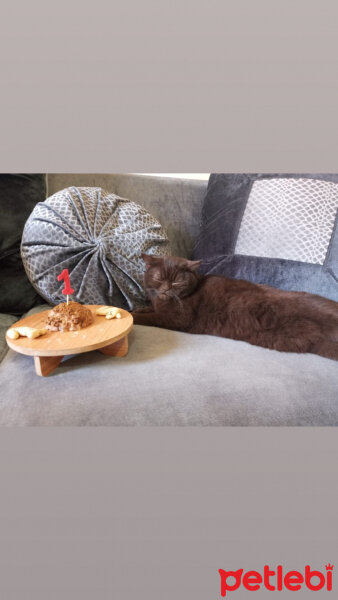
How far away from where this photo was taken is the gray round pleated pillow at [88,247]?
4.73ft

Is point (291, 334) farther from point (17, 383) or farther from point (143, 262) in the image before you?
point (17, 383)

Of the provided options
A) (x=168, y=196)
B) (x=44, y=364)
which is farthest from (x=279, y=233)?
(x=44, y=364)

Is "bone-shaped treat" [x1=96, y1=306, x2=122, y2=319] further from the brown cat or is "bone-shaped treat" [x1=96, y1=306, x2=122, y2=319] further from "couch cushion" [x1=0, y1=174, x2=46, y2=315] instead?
"couch cushion" [x1=0, y1=174, x2=46, y2=315]

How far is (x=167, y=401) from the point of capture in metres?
1.00

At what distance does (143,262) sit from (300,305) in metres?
0.67

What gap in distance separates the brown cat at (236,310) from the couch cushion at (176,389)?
2.7 inches

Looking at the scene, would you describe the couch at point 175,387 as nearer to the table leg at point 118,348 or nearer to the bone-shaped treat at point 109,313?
the table leg at point 118,348

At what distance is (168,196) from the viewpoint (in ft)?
6.12

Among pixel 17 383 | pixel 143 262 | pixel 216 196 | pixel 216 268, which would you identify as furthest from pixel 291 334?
pixel 17 383

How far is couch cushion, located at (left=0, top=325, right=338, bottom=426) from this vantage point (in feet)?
3.17

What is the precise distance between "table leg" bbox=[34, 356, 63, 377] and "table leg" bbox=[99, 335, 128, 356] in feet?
0.58

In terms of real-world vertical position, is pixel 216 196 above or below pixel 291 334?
above

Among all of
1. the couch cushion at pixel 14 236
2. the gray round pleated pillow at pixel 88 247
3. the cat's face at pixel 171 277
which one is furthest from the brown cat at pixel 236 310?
the couch cushion at pixel 14 236

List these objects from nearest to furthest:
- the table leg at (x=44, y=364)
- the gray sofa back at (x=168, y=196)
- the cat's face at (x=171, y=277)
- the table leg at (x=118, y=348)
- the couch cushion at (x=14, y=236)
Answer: the table leg at (x=44, y=364) → the table leg at (x=118, y=348) → the cat's face at (x=171, y=277) → the couch cushion at (x=14, y=236) → the gray sofa back at (x=168, y=196)
